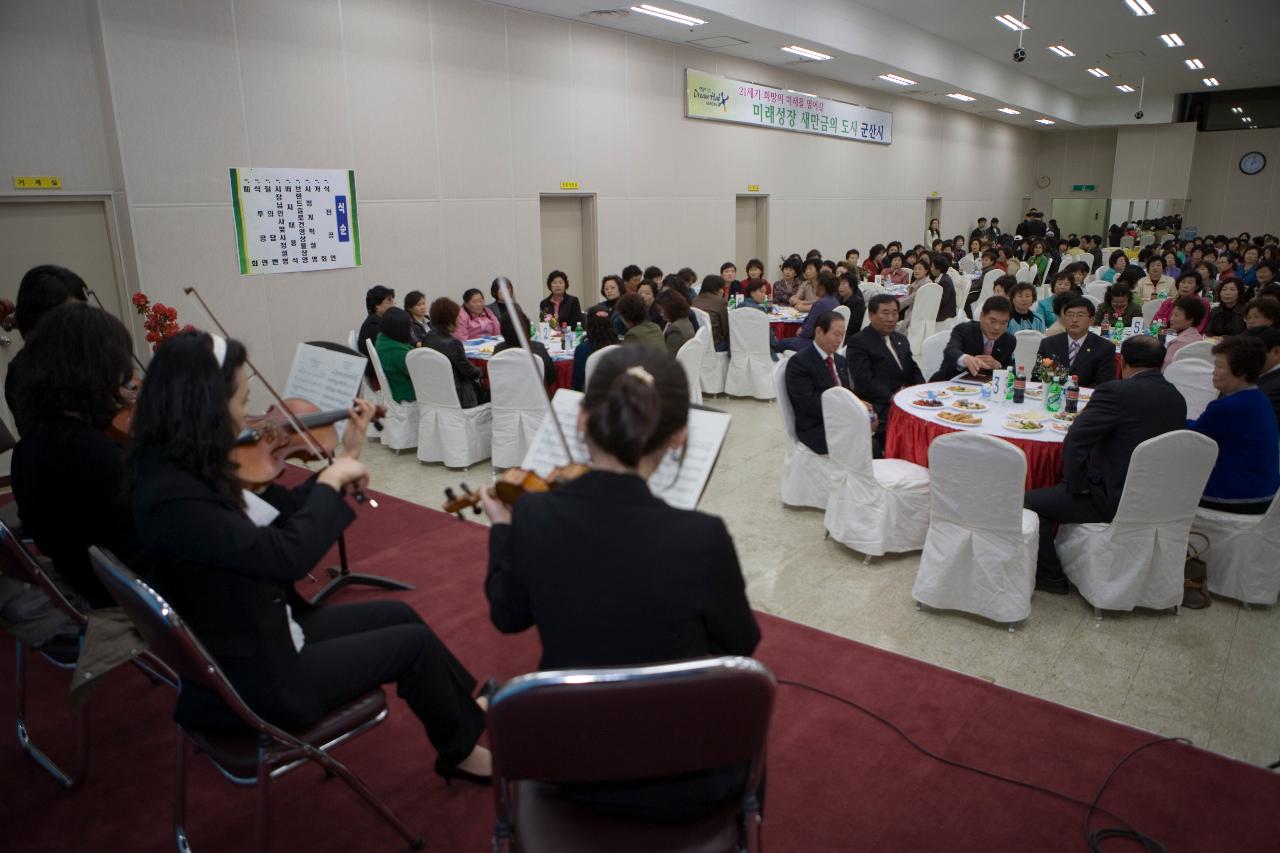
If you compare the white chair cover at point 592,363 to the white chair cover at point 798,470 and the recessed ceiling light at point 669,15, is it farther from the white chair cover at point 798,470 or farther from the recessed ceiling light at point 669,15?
the recessed ceiling light at point 669,15

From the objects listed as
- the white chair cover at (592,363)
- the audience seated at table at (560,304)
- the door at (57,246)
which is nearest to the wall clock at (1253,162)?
the audience seated at table at (560,304)

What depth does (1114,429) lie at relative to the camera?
11.2 feet

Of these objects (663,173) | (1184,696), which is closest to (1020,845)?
(1184,696)

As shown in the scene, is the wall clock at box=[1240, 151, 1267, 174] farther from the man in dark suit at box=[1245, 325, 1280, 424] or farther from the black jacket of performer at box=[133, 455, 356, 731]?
the black jacket of performer at box=[133, 455, 356, 731]

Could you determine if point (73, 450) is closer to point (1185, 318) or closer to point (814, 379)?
point (814, 379)

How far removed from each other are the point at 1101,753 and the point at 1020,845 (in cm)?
59

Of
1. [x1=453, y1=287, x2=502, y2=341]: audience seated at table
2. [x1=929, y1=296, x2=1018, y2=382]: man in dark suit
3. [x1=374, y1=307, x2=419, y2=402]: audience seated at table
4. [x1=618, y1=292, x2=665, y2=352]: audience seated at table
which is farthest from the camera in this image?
[x1=453, y1=287, x2=502, y2=341]: audience seated at table

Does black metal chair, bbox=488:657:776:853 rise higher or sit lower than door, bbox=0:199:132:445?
lower

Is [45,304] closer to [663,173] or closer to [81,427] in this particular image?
[81,427]

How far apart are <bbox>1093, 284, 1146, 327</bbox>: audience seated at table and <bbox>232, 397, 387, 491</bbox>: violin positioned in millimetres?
6650

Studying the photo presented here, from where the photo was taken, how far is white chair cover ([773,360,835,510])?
15.1 ft

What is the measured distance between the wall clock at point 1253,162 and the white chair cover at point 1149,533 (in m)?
20.4

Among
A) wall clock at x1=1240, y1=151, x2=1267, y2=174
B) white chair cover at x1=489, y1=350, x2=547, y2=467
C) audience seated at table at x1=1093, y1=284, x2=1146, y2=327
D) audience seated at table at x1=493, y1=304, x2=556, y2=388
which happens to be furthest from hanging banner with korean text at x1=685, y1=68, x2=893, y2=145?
wall clock at x1=1240, y1=151, x2=1267, y2=174

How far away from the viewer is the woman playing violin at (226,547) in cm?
180
